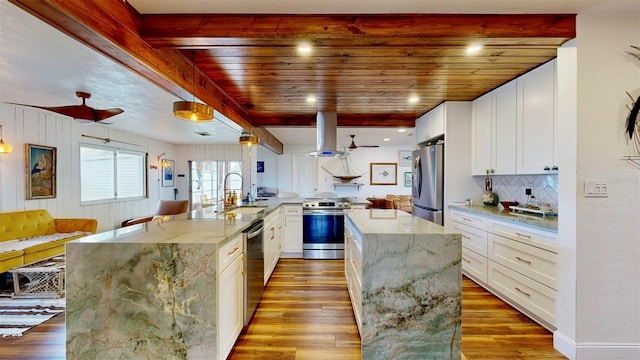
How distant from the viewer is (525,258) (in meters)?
2.37

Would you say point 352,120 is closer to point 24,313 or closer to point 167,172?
point 24,313

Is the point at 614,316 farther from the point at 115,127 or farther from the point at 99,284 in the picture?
the point at 115,127

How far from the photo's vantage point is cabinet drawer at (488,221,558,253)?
6.97 feet

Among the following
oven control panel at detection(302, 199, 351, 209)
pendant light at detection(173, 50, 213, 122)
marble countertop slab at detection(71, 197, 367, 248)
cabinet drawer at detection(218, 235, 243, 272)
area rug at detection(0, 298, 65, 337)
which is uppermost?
pendant light at detection(173, 50, 213, 122)

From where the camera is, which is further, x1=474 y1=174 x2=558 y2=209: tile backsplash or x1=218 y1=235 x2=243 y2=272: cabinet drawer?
x1=474 y1=174 x2=558 y2=209: tile backsplash

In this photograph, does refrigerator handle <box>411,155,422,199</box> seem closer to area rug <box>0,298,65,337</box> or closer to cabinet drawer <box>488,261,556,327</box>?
cabinet drawer <box>488,261,556,327</box>

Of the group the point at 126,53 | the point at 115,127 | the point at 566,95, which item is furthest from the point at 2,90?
the point at 566,95

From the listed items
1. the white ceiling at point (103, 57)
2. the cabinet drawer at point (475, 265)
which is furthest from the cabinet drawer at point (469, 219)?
the white ceiling at point (103, 57)

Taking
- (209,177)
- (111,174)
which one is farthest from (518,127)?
(209,177)

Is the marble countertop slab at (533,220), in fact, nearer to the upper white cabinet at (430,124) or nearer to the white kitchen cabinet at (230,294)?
the upper white cabinet at (430,124)

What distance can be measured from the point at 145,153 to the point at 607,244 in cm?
808

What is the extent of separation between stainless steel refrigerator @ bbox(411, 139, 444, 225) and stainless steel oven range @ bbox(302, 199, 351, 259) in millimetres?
1113

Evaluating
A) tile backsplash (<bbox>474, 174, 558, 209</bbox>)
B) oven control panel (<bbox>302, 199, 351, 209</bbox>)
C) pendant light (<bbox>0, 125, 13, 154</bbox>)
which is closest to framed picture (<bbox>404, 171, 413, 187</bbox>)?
oven control panel (<bbox>302, 199, 351, 209</bbox>)

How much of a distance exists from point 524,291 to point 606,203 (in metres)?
1.00
